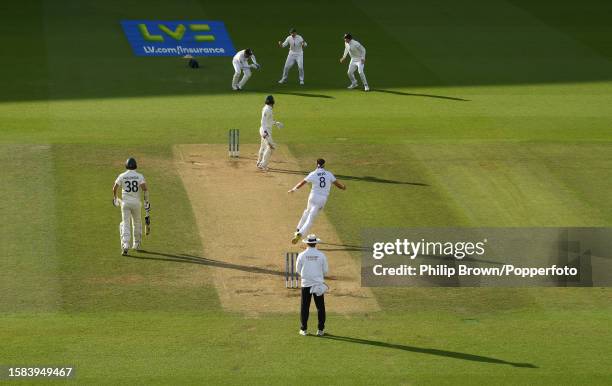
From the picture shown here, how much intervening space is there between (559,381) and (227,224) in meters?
Result: 11.0

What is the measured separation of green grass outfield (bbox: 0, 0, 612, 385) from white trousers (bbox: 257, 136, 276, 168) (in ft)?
6.35

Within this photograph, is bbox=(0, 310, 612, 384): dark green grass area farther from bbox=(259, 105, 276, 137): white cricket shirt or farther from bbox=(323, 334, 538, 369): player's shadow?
bbox=(259, 105, 276, 137): white cricket shirt

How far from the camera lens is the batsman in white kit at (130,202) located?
94.4ft

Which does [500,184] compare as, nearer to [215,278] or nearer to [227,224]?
[227,224]

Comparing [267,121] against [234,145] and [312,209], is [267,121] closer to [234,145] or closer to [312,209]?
[234,145]

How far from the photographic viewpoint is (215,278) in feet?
91.4

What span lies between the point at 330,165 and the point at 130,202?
8.94 meters

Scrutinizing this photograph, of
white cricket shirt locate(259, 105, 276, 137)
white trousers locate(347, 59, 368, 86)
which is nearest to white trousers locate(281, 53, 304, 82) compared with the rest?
white trousers locate(347, 59, 368, 86)

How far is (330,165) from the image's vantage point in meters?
36.6

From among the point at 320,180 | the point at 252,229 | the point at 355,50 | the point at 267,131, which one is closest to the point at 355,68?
the point at 355,50

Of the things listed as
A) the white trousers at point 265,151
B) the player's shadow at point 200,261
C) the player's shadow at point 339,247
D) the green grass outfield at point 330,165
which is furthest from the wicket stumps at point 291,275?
the white trousers at point 265,151

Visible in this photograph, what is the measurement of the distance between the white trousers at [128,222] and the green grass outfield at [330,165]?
44 cm

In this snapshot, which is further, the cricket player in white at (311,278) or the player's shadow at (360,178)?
the player's shadow at (360,178)

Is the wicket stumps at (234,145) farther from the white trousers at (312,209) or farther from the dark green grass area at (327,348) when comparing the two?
the dark green grass area at (327,348)
